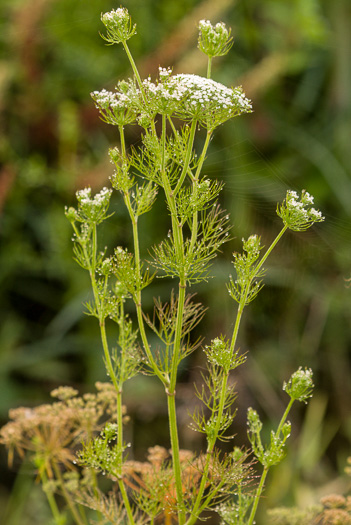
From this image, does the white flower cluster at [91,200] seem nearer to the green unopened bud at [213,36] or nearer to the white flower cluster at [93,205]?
the white flower cluster at [93,205]

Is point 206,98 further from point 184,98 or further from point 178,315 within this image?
point 178,315

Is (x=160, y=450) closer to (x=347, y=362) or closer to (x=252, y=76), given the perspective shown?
(x=252, y=76)

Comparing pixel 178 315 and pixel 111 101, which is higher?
pixel 111 101

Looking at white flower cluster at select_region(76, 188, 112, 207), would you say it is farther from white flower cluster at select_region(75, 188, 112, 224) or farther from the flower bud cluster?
the flower bud cluster

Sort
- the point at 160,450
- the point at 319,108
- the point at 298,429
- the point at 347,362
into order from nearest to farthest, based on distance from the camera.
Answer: the point at 160,450 → the point at 298,429 → the point at 347,362 → the point at 319,108

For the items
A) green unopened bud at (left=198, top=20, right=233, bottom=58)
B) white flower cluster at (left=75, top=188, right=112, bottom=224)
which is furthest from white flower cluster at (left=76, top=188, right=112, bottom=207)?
green unopened bud at (left=198, top=20, right=233, bottom=58)

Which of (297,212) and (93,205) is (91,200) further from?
(297,212)

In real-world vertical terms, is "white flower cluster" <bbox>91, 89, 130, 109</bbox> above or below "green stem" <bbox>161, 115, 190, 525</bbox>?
above

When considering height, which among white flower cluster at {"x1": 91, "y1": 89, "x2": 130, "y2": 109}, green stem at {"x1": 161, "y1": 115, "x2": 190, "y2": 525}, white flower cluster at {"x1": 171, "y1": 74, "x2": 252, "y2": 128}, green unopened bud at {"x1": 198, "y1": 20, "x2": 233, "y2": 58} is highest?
green unopened bud at {"x1": 198, "y1": 20, "x2": 233, "y2": 58}

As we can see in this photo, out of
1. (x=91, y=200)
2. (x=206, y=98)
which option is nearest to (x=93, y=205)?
(x=91, y=200)

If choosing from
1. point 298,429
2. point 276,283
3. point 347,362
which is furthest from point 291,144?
point 298,429

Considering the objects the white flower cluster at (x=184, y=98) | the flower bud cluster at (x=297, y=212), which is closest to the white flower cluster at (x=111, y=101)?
the white flower cluster at (x=184, y=98)
